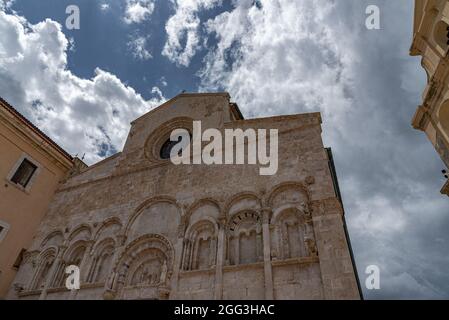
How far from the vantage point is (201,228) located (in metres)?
9.27

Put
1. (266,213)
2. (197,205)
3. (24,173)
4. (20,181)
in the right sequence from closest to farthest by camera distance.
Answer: (266,213) < (197,205) < (20,181) < (24,173)

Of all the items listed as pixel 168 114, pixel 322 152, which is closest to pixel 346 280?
pixel 322 152

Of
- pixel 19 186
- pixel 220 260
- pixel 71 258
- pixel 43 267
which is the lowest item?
pixel 220 260

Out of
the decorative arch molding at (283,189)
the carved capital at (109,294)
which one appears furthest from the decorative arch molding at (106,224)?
the decorative arch molding at (283,189)

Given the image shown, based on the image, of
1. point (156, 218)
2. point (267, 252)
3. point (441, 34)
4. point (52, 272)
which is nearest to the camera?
point (267, 252)

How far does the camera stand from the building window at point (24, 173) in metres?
12.4

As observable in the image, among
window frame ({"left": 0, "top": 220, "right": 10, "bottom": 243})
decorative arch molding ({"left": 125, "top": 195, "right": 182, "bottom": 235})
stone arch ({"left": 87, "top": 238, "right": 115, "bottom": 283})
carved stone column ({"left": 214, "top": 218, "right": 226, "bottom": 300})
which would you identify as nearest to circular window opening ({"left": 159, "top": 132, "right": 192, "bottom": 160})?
decorative arch molding ({"left": 125, "top": 195, "right": 182, "bottom": 235})

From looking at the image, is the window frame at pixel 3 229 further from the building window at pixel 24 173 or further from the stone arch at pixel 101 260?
the stone arch at pixel 101 260

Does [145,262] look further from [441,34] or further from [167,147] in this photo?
[441,34]

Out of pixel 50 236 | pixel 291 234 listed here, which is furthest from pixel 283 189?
pixel 50 236

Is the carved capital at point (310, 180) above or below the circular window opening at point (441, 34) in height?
below

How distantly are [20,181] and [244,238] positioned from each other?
1025 cm

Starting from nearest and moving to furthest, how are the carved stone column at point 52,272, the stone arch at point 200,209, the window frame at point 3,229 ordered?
the stone arch at point 200,209, the carved stone column at point 52,272, the window frame at point 3,229

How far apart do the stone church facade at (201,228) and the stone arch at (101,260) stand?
36mm
